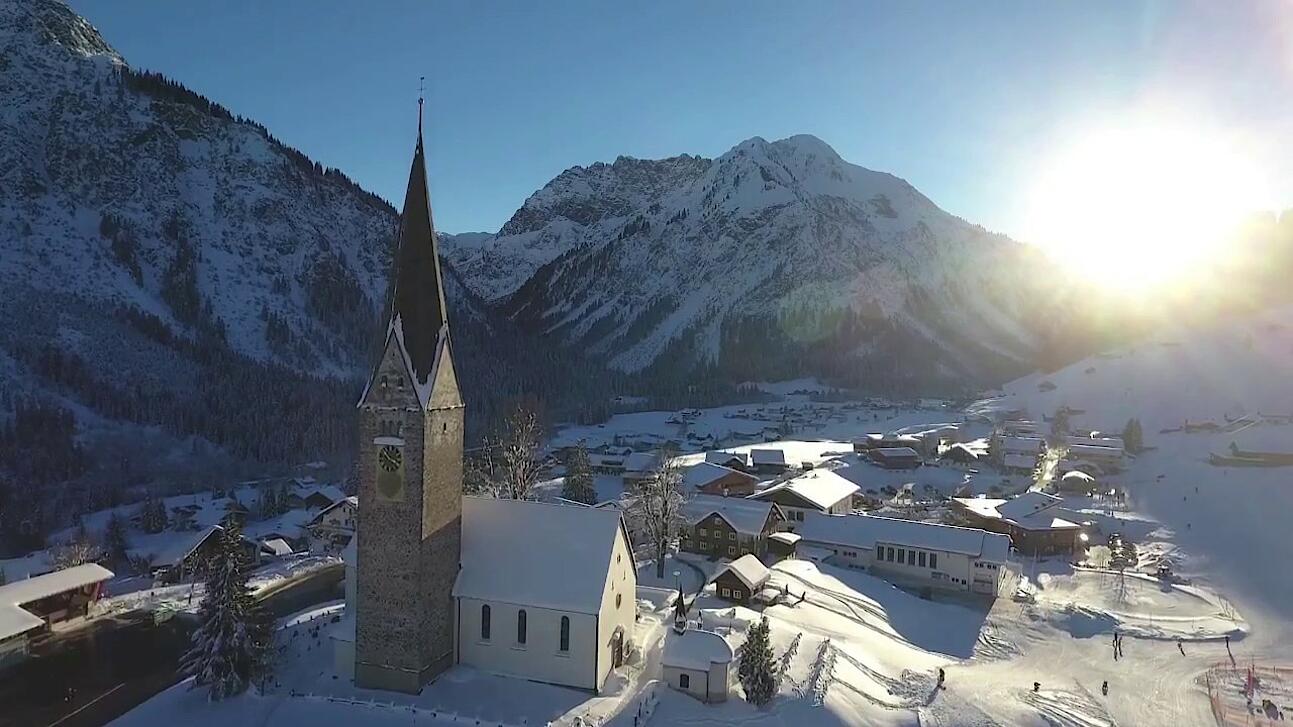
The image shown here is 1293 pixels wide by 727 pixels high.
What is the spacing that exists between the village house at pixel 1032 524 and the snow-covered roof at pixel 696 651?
42.5m

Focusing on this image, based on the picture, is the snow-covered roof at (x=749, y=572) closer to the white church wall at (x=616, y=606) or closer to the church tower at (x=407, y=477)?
the white church wall at (x=616, y=606)

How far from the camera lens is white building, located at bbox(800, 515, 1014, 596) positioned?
51.5 metres

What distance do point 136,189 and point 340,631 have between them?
176323mm

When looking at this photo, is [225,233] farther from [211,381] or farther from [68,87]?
[211,381]

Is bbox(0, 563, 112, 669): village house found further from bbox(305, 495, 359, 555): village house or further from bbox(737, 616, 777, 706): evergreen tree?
bbox(737, 616, 777, 706): evergreen tree

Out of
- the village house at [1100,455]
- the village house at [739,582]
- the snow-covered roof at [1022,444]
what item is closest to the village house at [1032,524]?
the village house at [739,582]

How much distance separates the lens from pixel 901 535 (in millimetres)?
55031

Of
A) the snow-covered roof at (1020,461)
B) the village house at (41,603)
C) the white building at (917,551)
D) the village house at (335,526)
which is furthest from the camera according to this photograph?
the snow-covered roof at (1020,461)

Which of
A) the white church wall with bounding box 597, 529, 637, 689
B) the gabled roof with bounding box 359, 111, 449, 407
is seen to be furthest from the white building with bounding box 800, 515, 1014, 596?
the gabled roof with bounding box 359, 111, 449, 407

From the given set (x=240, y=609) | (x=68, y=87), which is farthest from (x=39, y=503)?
(x=68, y=87)

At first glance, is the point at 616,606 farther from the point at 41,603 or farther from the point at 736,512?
the point at 41,603

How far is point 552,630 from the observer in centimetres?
2858

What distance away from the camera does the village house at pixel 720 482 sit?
75.6 meters

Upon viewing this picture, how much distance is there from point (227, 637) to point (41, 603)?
18826 mm
